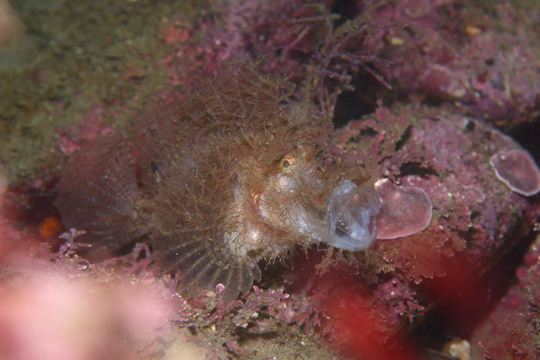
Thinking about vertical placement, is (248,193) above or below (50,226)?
above

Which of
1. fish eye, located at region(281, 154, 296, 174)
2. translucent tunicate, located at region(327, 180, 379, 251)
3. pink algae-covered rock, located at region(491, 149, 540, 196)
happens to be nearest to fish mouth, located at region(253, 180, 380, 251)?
translucent tunicate, located at region(327, 180, 379, 251)

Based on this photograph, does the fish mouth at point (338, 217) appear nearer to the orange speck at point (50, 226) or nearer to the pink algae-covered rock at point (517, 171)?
the pink algae-covered rock at point (517, 171)

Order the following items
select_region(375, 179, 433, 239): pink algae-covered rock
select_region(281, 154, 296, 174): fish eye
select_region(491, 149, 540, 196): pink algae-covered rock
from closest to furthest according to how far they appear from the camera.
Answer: select_region(281, 154, 296, 174): fish eye → select_region(375, 179, 433, 239): pink algae-covered rock → select_region(491, 149, 540, 196): pink algae-covered rock

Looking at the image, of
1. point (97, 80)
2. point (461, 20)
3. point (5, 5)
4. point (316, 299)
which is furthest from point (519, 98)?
point (5, 5)

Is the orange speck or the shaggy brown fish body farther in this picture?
the orange speck

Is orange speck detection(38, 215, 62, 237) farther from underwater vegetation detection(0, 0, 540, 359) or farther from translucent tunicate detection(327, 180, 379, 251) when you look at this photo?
translucent tunicate detection(327, 180, 379, 251)

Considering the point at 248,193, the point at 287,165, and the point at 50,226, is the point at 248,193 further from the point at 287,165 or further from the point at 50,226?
the point at 50,226

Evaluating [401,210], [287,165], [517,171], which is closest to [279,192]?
[287,165]
